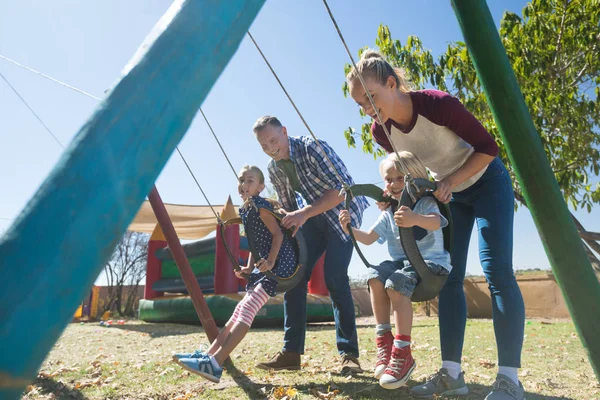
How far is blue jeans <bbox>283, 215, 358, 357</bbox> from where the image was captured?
315 centimetres

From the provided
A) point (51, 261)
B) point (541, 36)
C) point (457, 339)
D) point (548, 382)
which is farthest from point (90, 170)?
point (541, 36)

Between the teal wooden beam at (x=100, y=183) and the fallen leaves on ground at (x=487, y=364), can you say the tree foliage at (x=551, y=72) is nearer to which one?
the fallen leaves on ground at (x=487, y=364)

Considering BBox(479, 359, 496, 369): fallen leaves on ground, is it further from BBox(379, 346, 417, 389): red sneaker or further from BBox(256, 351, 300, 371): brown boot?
BBox(379, 346, 417, 389): red sneaker

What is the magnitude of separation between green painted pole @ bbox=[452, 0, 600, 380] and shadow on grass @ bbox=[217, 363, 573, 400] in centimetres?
99

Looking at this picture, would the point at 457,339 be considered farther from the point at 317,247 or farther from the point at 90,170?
the point at 90,170

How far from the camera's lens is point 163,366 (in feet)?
12.1

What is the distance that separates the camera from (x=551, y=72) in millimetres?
7227

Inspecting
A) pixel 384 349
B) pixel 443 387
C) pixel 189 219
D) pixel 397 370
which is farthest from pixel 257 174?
pixel 189 219

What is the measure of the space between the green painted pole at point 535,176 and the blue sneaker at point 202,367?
1695mm

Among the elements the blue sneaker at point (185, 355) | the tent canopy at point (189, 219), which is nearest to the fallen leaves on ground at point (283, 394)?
the blue sneaker at point (185, 355)

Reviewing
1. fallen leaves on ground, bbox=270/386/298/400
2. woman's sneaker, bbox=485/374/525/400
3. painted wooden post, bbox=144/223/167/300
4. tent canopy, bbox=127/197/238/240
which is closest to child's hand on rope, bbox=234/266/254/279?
fallen leaves on ground, bbox=270/386/298/400

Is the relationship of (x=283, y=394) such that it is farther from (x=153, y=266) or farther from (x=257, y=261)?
(x=153, y=266)

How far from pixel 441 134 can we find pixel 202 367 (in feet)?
5.58

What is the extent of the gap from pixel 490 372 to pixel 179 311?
20.2ft
